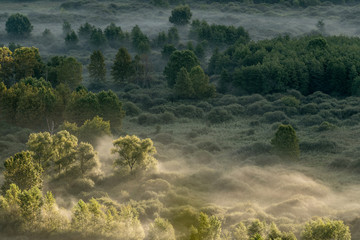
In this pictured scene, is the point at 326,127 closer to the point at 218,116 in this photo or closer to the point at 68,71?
the point at 218,116

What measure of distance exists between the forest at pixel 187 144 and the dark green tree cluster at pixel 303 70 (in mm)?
271

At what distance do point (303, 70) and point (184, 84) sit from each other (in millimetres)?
25948

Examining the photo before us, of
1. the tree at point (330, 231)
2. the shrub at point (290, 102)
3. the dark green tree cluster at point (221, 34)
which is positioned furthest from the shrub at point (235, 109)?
the dark green tree cluster at point (221, 34)

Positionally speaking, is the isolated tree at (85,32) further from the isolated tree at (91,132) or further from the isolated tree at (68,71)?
the isolated tree at (91,132)

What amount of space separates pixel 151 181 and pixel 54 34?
12267 cm

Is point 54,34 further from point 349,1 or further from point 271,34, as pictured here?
point 349,1

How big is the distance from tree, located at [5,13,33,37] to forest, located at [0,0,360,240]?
23422 mm

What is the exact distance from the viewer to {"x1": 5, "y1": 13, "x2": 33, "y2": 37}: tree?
148500 mm

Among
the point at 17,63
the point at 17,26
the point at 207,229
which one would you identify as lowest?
the point at 17,26

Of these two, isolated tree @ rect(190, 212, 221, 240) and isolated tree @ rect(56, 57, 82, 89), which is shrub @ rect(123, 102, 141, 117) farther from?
isolated tree @ rect(190, 212, 221, 240)

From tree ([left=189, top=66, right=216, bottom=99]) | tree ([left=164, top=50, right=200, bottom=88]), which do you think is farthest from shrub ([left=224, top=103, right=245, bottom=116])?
tree ([left=164, top=50, right=200, bottom=88])

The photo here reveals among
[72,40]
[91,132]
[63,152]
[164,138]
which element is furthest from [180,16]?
[63,152]

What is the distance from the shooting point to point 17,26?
486 feet

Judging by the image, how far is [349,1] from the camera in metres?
195
